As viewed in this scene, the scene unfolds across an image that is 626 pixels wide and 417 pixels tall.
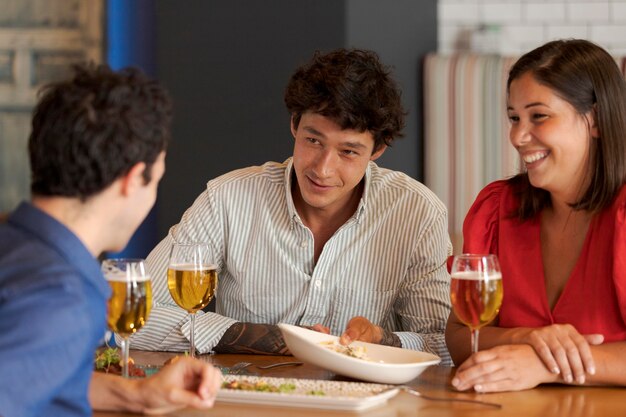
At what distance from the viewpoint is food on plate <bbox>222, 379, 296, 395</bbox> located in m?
1.94

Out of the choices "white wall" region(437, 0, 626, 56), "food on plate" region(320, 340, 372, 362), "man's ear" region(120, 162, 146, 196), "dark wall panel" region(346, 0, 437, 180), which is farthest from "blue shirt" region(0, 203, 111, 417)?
"white wall" region(437, 0, 626, 56)

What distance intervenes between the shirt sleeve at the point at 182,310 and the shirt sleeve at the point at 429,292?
1.75ft

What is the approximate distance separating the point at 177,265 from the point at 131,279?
24 cm

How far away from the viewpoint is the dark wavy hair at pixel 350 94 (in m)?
2.77

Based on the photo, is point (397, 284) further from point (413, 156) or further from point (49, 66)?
point (49, 66)

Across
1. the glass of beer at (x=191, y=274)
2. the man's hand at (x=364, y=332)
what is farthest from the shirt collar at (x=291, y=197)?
the glass of beer at (x=191, y=274)

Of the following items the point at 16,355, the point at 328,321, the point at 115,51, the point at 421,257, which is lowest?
the point at 328,321

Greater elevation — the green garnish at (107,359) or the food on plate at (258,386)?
the food on plate at (258,386)

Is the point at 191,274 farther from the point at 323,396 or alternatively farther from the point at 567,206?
the point at 567,206

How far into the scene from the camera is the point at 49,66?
4.96 metres

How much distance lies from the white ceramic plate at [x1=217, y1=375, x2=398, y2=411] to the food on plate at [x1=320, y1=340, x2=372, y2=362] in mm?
139

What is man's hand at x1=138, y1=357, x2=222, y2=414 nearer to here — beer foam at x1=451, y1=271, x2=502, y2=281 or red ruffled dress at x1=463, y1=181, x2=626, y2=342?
beer foam at x1=451, y1=271, x2=502, y2=281

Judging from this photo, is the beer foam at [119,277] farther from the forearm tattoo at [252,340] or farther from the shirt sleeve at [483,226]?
the shirt sleeve at [483,226]

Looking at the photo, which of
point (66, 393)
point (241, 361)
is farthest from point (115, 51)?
point (66, 393)
